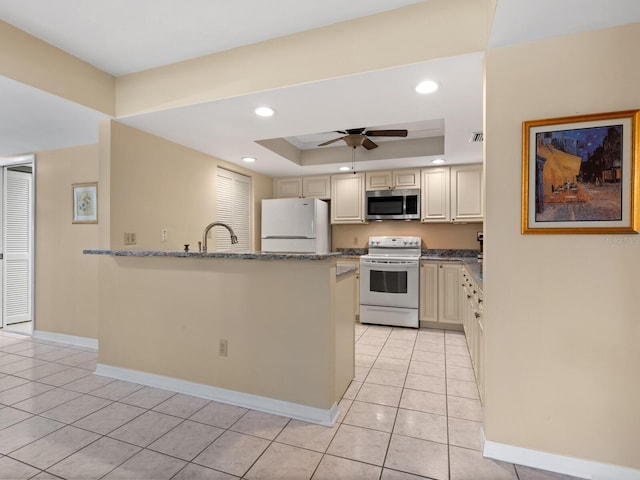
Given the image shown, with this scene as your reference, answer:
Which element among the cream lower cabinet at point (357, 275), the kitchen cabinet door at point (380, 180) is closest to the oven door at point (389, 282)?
the cream lower cabinet at point (357, 275)

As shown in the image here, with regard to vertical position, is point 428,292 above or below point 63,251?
below

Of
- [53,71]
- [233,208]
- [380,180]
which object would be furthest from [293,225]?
[53,71]

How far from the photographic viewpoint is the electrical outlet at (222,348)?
7.78 feet

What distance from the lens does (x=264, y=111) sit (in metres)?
2.56

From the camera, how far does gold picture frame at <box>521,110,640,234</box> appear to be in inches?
60.1

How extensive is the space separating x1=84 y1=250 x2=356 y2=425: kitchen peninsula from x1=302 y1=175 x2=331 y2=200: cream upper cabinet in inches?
98.9

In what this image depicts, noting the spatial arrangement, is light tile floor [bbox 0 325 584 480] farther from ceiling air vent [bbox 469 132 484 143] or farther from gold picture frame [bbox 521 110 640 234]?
ceiling air vent [bbox 469 132 484 143]

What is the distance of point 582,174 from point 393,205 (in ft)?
10.1

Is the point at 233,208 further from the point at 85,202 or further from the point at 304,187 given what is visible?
the point at 85,202

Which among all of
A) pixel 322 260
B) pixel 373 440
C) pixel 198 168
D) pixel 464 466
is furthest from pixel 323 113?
pixel 464 466

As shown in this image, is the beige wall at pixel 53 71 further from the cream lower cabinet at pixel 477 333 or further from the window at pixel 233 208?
the cream lower cabinet at pixel 477 333

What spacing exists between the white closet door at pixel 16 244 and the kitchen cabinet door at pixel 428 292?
495 cm

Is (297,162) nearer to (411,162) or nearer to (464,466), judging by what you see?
(411,162)

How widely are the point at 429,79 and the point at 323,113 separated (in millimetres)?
872
